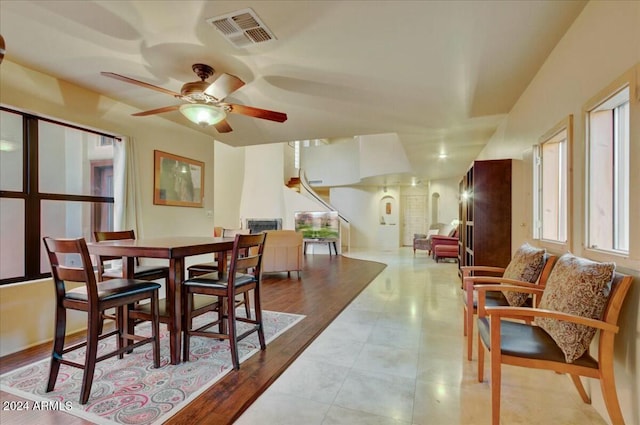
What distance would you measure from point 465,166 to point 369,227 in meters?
4.04

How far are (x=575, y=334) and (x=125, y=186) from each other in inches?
158

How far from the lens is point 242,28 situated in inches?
81.2

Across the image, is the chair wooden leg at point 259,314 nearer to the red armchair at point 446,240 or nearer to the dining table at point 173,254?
the dining table at point 173,254

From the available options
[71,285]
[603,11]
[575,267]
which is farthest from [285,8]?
[71,285]

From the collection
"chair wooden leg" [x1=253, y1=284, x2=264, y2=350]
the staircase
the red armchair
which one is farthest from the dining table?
the staircase

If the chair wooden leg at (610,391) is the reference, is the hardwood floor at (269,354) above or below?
below

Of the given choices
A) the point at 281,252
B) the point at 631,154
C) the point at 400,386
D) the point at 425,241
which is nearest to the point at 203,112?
the point at 400,386

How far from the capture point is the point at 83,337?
2848 millimetres

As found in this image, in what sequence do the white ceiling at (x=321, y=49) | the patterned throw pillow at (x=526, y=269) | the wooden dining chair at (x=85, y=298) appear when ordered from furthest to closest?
the patterned throw pillow at (x=526, y=269)
the white ceiling at (x=321, y=49)
the wooden dining chair at (x=85, y=298)

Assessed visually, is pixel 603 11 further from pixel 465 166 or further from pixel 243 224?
pixel 243 224

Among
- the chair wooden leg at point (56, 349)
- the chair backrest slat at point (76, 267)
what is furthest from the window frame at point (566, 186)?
the chair wooden leg at point (56, 349)

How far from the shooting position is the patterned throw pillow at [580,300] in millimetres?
1482

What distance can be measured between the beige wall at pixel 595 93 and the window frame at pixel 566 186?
45 millimetres

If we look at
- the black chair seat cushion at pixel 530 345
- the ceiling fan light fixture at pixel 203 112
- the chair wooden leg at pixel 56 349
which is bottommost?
the chair wooden leg at pixel 56 349
